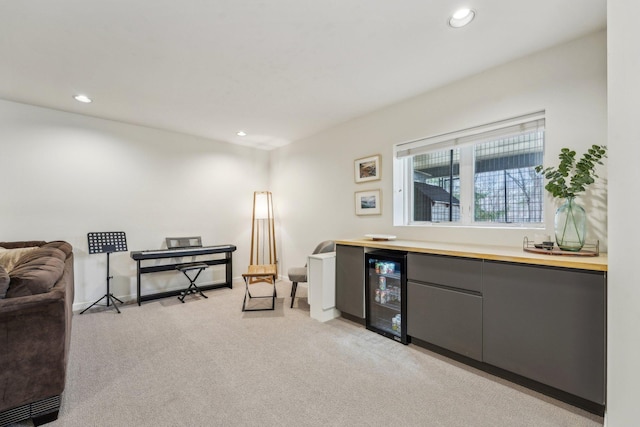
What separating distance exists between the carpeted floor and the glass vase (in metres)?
1.03

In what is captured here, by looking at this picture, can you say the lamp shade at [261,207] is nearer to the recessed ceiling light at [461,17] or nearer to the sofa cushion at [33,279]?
the sofa cushion at [33,279]

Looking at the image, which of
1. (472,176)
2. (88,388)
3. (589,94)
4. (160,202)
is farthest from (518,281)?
(160,202)

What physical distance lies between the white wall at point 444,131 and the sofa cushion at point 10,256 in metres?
3.30

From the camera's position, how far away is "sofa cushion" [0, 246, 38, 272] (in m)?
2.75

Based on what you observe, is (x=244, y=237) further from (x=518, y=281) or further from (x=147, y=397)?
(x=518, y=281)

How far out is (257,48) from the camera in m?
2.24

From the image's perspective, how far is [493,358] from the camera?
200 cm

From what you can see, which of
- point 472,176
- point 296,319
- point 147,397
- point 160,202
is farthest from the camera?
point 160,202

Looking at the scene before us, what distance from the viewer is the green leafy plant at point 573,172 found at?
1.92 m

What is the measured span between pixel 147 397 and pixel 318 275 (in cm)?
181

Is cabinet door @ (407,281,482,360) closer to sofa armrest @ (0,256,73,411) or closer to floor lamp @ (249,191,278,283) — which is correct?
sofa armrest @ (0,256,73,411)

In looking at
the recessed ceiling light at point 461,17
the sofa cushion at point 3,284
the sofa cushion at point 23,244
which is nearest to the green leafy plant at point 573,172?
the recessed ceiling light at point 461,17

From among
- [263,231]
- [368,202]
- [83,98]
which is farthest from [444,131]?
[83,98]

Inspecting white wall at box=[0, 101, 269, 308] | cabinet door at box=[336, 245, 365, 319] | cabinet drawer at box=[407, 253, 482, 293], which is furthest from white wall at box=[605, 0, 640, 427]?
white wall at box=[0, 101, 269, 308]
